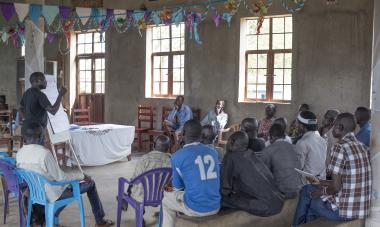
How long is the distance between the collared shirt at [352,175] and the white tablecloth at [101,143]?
4.80 meters

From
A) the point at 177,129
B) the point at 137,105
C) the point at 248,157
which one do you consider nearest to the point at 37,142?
the point at 248,157

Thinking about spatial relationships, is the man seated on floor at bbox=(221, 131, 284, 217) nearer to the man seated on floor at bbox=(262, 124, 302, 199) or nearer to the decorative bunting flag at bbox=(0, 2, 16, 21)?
the man seated on floor at bbox=(262, 124, 302, 199)

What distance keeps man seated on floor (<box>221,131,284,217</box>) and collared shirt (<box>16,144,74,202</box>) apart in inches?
55.0

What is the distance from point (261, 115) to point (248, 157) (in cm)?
499

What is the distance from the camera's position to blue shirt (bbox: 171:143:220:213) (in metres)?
3.41

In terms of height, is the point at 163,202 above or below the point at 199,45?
below

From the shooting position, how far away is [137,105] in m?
10.5

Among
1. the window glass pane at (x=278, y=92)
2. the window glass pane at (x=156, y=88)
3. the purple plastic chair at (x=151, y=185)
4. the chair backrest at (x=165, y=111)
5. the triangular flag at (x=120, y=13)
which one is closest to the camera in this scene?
the purple plastic chair at (x=151, y=185)

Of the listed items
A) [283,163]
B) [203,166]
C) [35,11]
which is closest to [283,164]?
[283,163]

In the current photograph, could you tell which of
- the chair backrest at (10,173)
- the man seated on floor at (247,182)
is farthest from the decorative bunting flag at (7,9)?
the man seated on floor at (247,182)

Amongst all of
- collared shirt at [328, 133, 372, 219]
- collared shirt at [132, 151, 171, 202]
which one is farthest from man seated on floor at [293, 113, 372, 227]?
collared shirt at [132, 151, 171, 202]

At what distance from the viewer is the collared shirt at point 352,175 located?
3322 mm

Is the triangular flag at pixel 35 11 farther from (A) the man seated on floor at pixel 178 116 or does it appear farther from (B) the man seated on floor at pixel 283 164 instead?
(B) the man seated on floor at pixel 283 164

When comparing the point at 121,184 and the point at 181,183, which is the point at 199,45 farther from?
the point at 181,183
